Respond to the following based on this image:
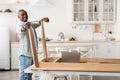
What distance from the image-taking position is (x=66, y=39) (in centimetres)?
744

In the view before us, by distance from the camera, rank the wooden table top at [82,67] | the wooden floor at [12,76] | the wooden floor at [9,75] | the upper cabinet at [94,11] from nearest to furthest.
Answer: the wooden table top at [82,67], the wooden floor at [12,76], the wooden floor at [9,75], the upper cabinet at [94,11]

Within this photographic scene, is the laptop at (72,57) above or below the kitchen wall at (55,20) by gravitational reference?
below

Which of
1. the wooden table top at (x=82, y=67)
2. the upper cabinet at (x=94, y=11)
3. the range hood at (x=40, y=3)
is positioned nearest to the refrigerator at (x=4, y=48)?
the range hood at (x=40, y=3)

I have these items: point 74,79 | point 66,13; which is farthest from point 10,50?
point 74,79

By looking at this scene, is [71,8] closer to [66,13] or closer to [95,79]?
[66,13]

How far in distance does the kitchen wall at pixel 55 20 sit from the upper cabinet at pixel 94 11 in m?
0.22

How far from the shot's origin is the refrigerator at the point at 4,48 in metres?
7.13

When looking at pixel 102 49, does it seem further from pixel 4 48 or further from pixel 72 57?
pixel 72 57

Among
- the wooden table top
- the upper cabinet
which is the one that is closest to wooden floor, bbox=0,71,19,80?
the upper cabinet

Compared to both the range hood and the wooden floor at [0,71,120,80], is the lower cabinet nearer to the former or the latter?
the wooden floor at [0,71,120,80]

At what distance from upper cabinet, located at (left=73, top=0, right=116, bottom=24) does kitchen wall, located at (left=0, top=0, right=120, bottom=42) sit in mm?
223

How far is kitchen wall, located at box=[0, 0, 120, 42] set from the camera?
25.0 feet

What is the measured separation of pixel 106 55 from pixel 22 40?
3.77 meters

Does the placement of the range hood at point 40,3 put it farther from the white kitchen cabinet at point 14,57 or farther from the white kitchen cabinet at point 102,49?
the white kitchen cabinet at point 102,49
